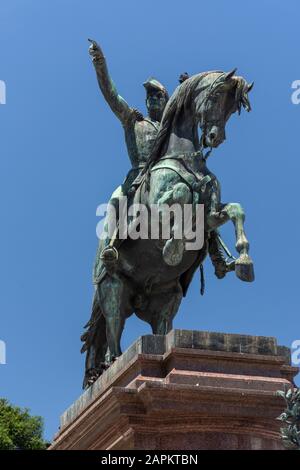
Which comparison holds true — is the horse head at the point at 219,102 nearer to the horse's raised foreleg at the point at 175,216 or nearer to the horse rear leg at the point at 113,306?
the horse's raised foreleg at the point at 175,216

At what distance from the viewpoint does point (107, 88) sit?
16.3 m

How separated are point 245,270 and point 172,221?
4.28ft

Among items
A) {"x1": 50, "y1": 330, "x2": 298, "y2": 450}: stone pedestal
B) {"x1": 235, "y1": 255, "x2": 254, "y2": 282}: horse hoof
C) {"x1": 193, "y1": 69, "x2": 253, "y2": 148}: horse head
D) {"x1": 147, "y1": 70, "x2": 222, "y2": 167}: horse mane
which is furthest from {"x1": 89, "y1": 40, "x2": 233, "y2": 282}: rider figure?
{"x1": 50, "y1": 330, "x2": 298, "y2": 450}: stone pedestal

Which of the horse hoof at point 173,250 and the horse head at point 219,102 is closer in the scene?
the horse hoof at point 173,250

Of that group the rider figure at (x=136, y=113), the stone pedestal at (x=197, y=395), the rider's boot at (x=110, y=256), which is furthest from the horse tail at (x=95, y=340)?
the stone pedestal at (x=197, y=395)

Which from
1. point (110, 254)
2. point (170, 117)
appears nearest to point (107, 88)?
point (170, 117)

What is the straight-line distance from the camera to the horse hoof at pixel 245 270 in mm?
12953

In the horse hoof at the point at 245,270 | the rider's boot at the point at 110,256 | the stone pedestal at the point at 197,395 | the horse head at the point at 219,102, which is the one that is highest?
the horse head at the point at 219,102

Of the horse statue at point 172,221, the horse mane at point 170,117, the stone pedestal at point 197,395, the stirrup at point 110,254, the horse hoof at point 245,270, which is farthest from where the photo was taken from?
the horse mane at point 170,117

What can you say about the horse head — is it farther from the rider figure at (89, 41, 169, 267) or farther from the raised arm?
the raised arm

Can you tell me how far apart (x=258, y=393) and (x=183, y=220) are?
2.95 metres

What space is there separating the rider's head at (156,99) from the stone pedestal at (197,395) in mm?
5365

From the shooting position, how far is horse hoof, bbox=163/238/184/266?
44.6 ft

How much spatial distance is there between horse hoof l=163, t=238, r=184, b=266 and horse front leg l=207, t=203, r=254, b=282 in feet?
1.76
